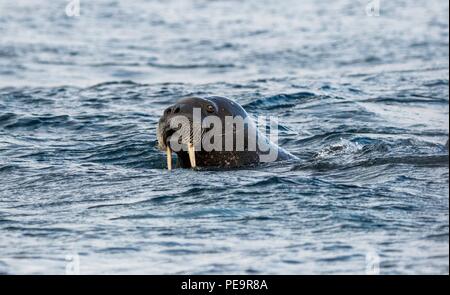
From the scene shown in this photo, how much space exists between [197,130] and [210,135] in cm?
26

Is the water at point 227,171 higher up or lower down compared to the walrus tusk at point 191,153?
lower down

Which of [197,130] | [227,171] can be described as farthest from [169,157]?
[227,171]

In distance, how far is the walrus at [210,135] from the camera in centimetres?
1020

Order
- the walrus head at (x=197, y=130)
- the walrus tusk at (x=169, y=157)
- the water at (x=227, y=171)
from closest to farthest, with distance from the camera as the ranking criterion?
1. the water at (x=227, y=171)
2. the walrus head at (x=197, y=130)
3. the walrus tusk at (x=169, y=157)

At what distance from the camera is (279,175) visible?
10.5m

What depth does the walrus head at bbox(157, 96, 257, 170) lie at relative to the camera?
10.2 meters

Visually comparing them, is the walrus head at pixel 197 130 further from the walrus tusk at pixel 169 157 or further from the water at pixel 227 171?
the water at pixel 227 171

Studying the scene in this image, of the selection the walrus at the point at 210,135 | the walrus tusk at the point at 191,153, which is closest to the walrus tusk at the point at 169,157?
the walrus at the point at 210,135

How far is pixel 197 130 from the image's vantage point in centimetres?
1026

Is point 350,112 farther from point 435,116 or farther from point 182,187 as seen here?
→ point 182,187

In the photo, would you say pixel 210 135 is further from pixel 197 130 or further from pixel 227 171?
pixel 227 171

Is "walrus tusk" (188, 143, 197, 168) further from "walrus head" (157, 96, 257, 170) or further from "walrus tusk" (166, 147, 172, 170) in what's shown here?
"walrus tusk" (166, 147, 172, 170)

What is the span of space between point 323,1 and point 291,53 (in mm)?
9047

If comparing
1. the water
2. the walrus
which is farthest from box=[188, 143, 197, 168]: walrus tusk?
the water
